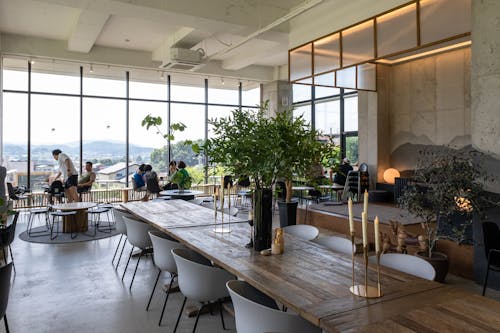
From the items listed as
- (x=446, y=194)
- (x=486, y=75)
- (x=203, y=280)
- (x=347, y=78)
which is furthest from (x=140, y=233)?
(x=347, y=78)

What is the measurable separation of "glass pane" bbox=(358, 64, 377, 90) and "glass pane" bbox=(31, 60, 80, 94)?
7.83 meters

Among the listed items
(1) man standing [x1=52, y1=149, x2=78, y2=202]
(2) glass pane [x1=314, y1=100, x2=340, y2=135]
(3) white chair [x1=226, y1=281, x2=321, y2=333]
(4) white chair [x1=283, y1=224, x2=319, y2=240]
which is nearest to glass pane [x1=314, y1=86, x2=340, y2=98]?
(2) glass pane [x1=314, y1=100, x2=340, y2=135]

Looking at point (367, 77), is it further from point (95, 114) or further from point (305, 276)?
point (305, 276)

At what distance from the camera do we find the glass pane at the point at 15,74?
10242 millimetres

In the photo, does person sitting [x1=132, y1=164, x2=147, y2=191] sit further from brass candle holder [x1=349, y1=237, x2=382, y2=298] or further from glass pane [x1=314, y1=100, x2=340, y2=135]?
brass candle holder [x1=349, y1=237, x2=382, y2=298]

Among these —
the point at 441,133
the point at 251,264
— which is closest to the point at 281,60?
the point at 441,133

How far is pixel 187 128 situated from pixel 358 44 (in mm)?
7130

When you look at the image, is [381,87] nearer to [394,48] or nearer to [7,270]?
[394,48]

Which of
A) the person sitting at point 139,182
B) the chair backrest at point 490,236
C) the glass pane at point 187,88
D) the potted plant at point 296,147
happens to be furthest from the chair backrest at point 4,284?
the glass pane at point 187,88

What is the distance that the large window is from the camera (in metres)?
10.4

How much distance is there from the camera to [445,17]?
17.5ft

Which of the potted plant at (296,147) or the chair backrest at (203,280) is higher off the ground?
the potted plant at (296,147)

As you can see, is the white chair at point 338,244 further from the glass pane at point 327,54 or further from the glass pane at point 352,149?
the glass pane at point 352,149

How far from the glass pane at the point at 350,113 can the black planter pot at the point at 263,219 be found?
8586mm
